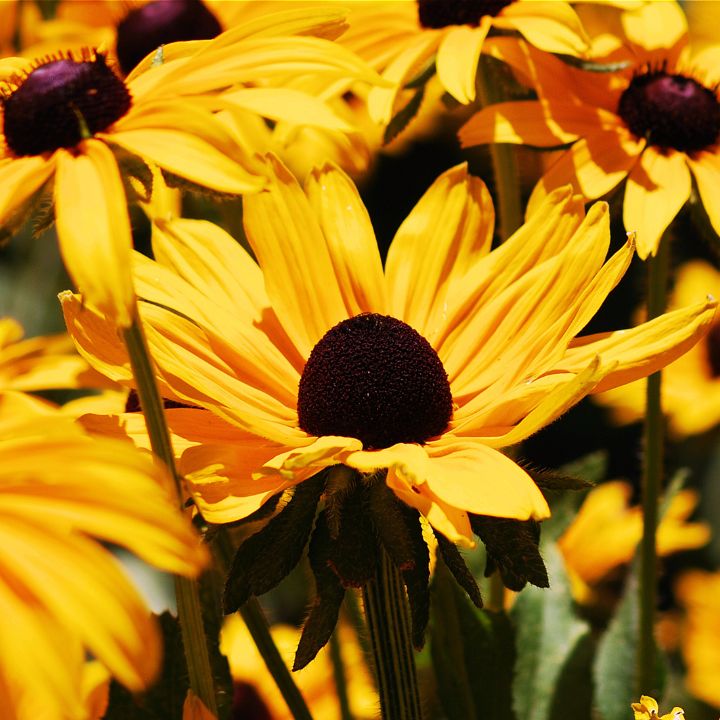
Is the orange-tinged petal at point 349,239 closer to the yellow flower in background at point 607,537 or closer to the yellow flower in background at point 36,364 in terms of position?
the yellow flower in background at point 36,364

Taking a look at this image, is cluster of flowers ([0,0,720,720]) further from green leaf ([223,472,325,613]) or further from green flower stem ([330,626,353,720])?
green flower stem ([330,626,353,720])

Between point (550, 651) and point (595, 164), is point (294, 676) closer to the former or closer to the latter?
point (550, 651)

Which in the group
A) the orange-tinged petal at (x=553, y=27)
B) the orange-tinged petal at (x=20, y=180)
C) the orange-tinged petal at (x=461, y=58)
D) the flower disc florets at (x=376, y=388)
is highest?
the orange-tinged petal at (x=20, y=180)

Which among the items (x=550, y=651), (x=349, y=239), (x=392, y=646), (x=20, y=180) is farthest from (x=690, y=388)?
(x=20, y=180)

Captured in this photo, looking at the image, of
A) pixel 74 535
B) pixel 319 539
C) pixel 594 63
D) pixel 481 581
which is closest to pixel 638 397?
pixel 481 581

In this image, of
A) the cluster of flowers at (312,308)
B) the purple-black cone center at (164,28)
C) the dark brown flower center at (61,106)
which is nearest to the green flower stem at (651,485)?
the cluster of flowers at (312,308)

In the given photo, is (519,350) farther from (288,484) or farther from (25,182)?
(25,182)
